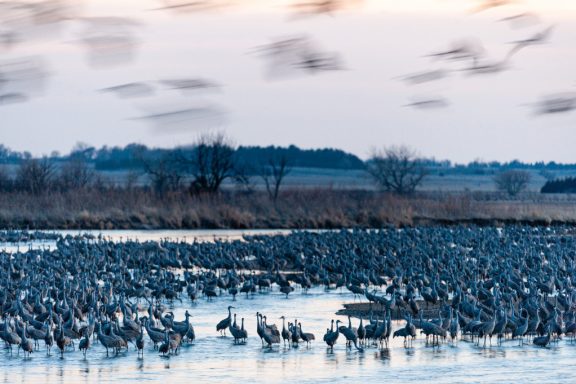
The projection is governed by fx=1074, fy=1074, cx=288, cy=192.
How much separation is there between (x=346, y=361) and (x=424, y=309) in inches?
261

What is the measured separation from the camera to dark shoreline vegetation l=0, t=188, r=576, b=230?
45594 mm

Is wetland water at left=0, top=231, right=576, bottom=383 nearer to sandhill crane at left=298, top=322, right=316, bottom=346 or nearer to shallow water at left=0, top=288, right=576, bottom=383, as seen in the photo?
shallow water at left=0, top=288, right=576, bottom=383

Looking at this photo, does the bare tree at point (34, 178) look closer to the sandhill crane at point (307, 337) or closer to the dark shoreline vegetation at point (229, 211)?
the dark shoreline vegetation at point (229, 211)

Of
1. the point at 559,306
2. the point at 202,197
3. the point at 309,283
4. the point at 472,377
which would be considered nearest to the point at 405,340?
the point at 472,377

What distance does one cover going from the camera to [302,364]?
50.1ft

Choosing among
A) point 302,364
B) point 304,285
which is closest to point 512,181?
point 304,285

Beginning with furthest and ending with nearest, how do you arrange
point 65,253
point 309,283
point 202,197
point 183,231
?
point 202,197, point 183,231, point 65,253, point 309,283

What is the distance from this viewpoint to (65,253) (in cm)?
3034

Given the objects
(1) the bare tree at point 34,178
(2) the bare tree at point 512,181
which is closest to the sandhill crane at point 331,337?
(1) the bare tree at point 34,178

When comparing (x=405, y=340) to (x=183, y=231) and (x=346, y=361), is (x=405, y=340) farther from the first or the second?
(x=183, y=231)

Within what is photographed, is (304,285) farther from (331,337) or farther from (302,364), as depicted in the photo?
(302,364)

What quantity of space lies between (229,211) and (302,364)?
102 feet

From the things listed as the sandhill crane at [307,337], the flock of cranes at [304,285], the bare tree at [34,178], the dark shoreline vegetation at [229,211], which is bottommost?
the sandhill crane at [307,337]

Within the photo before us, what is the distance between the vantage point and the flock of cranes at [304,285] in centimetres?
1695
